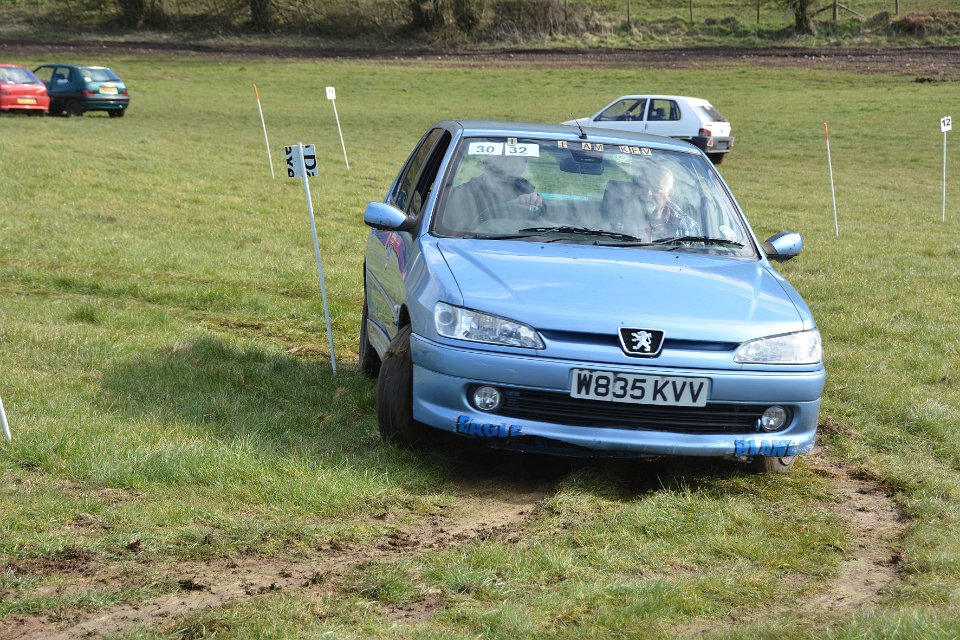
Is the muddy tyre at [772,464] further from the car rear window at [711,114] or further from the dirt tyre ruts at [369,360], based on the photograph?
the car rear window at [711,114]

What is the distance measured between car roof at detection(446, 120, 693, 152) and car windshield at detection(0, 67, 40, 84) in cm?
2584

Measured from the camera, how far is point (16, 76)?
30.5 metres

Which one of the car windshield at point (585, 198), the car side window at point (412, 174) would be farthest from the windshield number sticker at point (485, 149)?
the car side window at point (412, 174)

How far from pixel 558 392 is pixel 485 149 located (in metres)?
2.04

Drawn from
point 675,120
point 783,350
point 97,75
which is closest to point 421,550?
point 783,350

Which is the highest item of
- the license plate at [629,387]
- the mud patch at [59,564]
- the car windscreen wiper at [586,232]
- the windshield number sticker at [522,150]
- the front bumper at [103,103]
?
the windshield number sticker at [522,150]

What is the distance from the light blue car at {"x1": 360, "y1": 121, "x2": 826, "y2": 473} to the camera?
5.39 metres

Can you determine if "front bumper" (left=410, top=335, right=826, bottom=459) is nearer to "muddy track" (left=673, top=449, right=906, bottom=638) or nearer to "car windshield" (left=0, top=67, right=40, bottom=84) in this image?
"muddy track" (left=673, top=449, right=906, bottom=638)

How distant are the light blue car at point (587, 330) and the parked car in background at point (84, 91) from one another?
88.4 ft

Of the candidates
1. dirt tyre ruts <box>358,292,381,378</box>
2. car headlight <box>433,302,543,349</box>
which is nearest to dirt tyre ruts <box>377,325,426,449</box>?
car headlight <box>433,302,543,349</box>

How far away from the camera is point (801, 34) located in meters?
53.7

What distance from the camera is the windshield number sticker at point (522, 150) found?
691 centimetres

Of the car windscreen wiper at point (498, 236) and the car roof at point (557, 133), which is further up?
the car roof at point (557, 133)

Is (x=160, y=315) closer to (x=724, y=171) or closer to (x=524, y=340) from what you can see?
(x=524, y=340)
